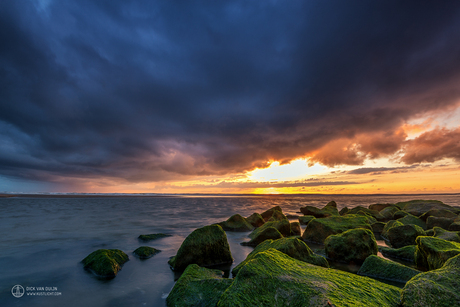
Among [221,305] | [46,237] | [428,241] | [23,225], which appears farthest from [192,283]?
[23,225]

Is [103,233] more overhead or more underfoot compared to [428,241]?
more underfoot

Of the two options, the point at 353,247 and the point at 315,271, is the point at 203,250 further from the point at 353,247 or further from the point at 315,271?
the point at 353,247

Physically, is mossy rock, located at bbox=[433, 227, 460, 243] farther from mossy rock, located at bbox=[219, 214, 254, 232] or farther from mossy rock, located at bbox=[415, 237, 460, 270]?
mossy rock, located at bbox=[219, 214, 254, 232]

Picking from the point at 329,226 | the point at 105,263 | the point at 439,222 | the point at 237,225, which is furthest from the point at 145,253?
the point at 439,222

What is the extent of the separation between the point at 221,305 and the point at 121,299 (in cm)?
414

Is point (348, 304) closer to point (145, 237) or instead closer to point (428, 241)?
point (428, 241)

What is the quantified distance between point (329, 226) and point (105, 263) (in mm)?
10929

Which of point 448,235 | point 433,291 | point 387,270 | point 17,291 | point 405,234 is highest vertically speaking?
point 433,291

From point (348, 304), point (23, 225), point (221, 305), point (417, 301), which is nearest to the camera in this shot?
point (348, 304)

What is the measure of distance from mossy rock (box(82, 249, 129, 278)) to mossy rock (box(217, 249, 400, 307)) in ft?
19.6

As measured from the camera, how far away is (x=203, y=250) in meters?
7.92

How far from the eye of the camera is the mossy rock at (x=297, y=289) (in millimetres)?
3066

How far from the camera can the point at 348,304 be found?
288cm

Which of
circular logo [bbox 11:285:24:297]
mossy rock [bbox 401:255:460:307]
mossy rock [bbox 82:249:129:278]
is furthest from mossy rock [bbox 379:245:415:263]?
circular logo [bbox 11:285:24:297]
